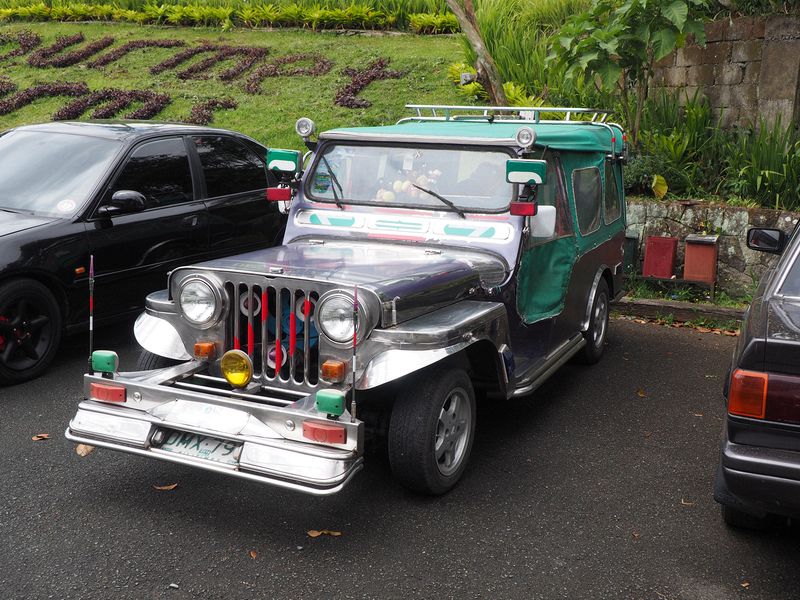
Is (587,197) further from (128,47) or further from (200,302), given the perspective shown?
(128,47)

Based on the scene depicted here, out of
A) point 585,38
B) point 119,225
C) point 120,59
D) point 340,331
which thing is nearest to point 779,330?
point 340,331

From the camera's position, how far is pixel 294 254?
477cm

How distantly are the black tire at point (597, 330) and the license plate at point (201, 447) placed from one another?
342cm

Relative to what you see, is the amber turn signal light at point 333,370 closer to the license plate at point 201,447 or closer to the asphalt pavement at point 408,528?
the license plate at point 201,447

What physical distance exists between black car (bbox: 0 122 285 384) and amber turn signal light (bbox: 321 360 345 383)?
2752 millimetres

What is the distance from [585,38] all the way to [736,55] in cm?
209

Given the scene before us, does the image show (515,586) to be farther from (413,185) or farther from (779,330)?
(413,185)

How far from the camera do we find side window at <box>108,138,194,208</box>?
21.0 ft

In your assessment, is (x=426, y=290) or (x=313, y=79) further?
(x=313, y=79)

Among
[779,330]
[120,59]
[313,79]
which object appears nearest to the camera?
[779,330]

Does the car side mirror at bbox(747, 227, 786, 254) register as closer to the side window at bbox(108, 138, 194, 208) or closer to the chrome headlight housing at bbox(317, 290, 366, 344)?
the chrome headlight housing at bbox(317, 290, 366, 344)

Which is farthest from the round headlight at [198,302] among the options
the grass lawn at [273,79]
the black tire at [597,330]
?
the grass lawn at [273,79]

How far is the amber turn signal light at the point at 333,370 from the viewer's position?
12.8 ft

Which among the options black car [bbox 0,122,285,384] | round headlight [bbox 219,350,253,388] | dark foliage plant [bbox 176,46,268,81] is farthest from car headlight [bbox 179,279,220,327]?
dark foliage plant [bbox 176,46,268,81]
